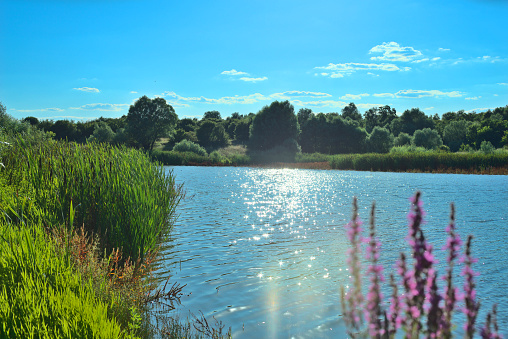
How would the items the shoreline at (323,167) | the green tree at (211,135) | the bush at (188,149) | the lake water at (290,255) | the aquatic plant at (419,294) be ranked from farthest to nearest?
the green tree at (211,135) → the bush at (188,149) → the shoreline at (323,167) → the lake water at (290,255) → the aquatic plant at (419,294)

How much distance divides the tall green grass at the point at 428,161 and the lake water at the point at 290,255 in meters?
25.4

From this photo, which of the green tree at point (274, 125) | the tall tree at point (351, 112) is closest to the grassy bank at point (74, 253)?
the green tree at point (274, 125)

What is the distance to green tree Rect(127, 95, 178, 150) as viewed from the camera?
9231 centimetres

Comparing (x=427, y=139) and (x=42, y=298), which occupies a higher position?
(x=427, y=139)

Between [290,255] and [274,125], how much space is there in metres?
75.3

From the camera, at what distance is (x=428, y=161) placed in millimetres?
53188

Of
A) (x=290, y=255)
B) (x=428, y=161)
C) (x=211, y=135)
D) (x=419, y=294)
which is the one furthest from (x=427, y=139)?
(x=419, y=294)

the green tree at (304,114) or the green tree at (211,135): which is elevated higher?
the green tree at (304,114)

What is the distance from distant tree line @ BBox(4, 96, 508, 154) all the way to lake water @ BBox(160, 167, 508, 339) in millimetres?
62396

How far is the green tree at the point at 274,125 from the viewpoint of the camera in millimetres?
88062

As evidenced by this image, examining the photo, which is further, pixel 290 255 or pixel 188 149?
pixel 188 149

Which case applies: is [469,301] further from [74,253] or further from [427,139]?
[427,139]

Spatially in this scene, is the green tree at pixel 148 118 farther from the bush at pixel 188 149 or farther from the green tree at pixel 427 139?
the green tree at pixel 427 139

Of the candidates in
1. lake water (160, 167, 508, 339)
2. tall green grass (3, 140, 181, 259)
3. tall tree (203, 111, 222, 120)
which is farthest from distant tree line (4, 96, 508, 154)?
tall green grass (3, 140, 181, 259)
